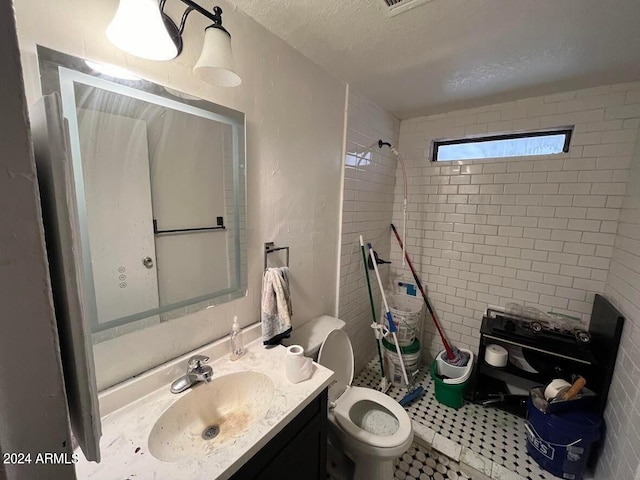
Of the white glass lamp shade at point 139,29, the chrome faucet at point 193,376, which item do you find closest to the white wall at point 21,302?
the white glass lamp shade at point 139,29

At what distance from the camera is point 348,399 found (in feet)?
4.70

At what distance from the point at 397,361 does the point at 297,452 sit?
1.36 metres

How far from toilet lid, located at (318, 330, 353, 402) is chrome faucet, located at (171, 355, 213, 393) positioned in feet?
1.98

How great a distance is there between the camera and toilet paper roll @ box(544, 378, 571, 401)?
150cm

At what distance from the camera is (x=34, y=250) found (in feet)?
0.88

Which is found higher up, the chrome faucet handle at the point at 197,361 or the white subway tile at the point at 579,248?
the white subway tile at the point at 579,248

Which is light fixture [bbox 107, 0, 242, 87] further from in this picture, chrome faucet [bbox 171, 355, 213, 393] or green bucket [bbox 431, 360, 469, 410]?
green bucket [bbox 431, 360, 469, 410]

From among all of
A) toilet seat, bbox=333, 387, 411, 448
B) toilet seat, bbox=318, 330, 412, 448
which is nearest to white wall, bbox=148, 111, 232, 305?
toilet seat, bbox=318, 330, 412, 448

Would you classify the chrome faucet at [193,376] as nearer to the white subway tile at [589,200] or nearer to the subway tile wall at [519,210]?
the subway tile wall at [519,210]

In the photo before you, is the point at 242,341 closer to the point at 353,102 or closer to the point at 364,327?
the point at 364,327

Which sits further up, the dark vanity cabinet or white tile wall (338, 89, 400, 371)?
white tile wall (338, 89, 400, 371)

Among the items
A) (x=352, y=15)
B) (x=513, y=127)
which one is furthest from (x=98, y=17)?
(x=513, y=127)

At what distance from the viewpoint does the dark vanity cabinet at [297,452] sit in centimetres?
77

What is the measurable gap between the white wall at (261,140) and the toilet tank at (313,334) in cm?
8
